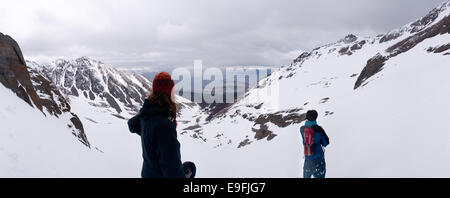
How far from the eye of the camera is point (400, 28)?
139250 millimetres

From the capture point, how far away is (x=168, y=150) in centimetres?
374

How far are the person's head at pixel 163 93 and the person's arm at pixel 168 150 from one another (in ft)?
1.17

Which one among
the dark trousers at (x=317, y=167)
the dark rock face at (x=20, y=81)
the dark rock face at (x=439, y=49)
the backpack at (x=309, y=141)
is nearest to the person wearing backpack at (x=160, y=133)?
the backpack at (x=309, y=141)

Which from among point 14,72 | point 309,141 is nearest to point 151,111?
point 309,141

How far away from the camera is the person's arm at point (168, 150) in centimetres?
372

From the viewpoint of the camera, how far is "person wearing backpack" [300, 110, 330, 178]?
8031 millimetres

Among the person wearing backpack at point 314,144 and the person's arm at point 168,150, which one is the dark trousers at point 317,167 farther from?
the person's arm at point 168,150

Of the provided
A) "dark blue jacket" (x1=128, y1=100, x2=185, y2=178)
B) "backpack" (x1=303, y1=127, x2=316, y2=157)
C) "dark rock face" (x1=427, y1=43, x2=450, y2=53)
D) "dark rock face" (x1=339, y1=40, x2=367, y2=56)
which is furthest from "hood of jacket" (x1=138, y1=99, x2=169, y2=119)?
"dark rock face" (x1=339, y1=40, x2=367, y2=56)

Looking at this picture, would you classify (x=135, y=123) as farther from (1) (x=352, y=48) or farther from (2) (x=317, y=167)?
(1) (x=352, y=48)

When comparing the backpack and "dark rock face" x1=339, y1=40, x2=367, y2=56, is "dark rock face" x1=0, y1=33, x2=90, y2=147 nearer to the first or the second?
the backpack

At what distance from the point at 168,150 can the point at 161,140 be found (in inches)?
7.6

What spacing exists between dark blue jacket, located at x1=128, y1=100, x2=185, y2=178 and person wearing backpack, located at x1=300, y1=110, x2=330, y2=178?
218 inches
